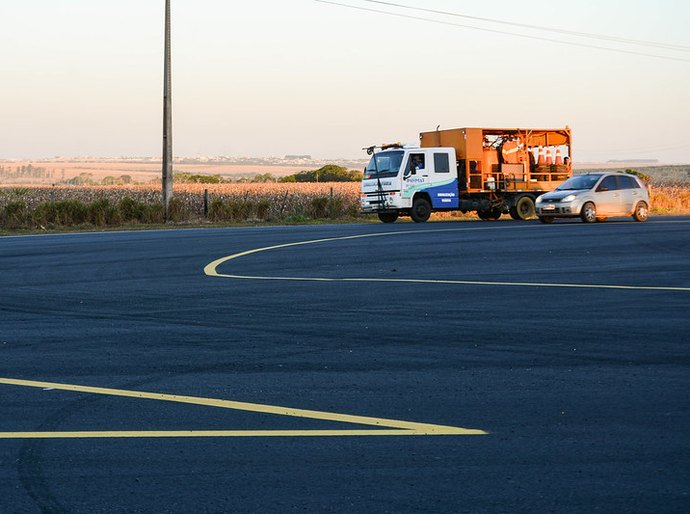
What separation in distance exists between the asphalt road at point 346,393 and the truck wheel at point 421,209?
1806 cm

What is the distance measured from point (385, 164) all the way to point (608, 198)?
724 cm

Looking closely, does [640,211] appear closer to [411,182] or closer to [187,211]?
[411,182]

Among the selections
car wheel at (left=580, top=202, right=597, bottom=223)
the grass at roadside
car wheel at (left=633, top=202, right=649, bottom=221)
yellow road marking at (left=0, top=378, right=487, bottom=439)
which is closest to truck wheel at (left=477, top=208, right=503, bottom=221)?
the grass at roadside

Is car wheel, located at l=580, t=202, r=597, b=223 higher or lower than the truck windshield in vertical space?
lower

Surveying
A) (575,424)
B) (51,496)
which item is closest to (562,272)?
(575,424)

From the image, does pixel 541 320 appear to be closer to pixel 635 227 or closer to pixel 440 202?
pixel 635 227

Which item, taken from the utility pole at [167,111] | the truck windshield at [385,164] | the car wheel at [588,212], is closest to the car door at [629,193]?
the car wheel at [588,212]

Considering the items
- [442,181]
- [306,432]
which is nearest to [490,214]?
[442,181]

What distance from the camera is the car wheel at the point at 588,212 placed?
3155 centimetres

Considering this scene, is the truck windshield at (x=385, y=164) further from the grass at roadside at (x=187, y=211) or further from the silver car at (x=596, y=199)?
the silver car at (x=596, y=199)

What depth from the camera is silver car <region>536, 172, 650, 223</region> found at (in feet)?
103

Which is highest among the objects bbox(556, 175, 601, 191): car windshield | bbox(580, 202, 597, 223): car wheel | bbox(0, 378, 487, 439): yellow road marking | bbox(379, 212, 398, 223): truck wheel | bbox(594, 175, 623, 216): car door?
bbox(556, 175, 601, 191): car windshield

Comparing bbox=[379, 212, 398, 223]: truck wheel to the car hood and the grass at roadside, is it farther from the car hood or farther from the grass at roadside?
the car hood

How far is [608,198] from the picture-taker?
3195cm
